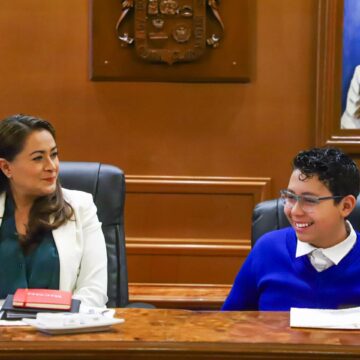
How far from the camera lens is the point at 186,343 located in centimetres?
165

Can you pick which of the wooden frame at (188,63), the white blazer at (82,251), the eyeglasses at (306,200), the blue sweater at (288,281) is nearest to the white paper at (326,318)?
the blue sweater at (288,281)

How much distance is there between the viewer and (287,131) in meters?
3.77

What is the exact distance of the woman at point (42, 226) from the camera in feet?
8.33

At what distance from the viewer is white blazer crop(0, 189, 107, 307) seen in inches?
100

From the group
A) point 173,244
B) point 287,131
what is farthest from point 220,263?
point 287,131

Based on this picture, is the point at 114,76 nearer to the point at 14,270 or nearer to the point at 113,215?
the point at 113,215

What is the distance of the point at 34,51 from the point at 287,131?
1.24 meters

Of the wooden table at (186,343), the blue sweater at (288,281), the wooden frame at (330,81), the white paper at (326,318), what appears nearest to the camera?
the wooden table at (186,343)

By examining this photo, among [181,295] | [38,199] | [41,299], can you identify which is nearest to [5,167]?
[38,199]

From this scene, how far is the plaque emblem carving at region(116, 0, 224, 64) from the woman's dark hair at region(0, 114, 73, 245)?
1.14 meters

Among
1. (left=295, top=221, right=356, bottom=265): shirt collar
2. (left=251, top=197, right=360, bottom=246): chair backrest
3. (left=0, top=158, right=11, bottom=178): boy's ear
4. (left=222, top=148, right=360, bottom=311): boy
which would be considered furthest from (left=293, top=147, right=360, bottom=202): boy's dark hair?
(left=0, top=158, right=11, bottom=178): boy's ear

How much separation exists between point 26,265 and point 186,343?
3.38 ft

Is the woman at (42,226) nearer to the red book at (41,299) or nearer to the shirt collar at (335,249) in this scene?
the red book at (41,299)

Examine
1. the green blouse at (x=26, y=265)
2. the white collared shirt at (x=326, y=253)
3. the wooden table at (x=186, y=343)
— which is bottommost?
the green blouse at (x=26, y=265)
